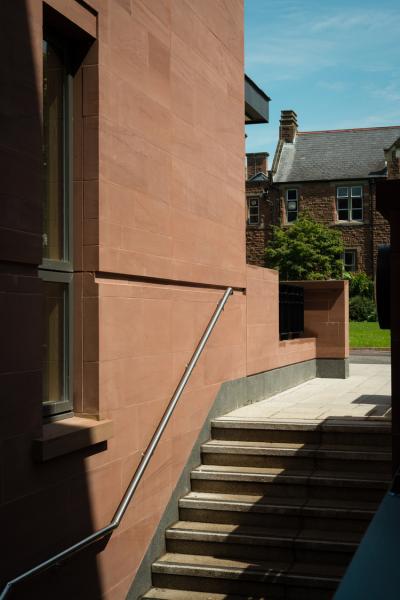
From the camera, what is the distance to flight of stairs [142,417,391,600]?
6.88m

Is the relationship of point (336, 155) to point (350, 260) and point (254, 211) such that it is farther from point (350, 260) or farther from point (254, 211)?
point (350, 260)

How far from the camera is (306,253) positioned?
46.2 m

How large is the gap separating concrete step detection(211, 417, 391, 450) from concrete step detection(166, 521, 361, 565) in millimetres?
1234

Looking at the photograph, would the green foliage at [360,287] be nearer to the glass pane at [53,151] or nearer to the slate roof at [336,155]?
the slate roof at [336,155]

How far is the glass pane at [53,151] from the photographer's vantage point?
598 centimetres

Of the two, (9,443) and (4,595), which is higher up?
(9,443)

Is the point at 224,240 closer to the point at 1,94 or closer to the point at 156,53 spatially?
the point at 156,53

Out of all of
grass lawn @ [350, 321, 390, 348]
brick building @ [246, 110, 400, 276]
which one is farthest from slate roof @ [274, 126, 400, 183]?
grass lawn @ [350, 321, 390, 348]

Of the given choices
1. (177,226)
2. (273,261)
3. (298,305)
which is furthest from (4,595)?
(273,261)

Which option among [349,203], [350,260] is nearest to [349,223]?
[349,203]

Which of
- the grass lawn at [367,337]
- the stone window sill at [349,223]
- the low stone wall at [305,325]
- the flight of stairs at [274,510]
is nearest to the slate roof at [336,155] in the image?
the stone window sill at [349,223]

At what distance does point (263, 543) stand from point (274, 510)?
0.37 metres

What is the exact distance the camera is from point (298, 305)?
557 inches

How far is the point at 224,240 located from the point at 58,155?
3360 millimetres
